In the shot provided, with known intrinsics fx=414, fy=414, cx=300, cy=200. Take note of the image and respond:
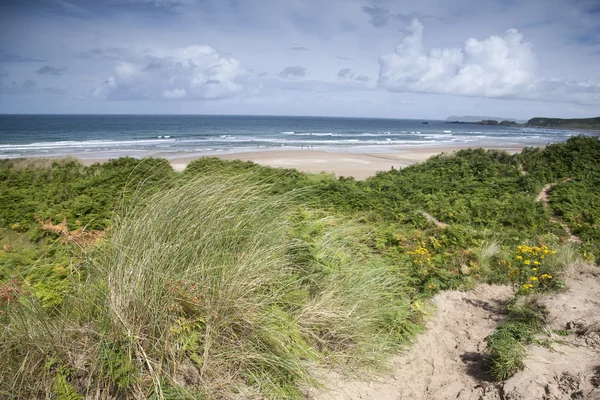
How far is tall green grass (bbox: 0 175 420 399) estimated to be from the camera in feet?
9.00

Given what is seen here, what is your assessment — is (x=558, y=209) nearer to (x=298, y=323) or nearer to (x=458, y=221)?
(x=458, y=221)

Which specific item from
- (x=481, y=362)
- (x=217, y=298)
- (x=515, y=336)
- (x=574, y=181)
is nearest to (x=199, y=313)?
(x=217, y=298)

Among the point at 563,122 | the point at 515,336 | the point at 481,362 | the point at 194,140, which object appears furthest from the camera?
the point at 563,122

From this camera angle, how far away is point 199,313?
10.4 ft

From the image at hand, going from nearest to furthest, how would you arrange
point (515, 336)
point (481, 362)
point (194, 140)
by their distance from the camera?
point (481, 362), point (515, 336), point (194, 140)

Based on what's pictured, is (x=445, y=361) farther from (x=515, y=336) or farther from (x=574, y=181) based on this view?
(x=574, y=181)

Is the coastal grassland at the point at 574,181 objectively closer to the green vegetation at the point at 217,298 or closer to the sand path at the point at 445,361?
the green vegetation at the point at 217,298

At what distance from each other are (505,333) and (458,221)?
4334mm

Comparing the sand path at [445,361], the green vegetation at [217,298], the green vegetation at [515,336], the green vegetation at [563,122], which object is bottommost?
the sand path at [445,361]

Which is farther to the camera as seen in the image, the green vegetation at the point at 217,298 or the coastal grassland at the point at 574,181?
the coastal grassland at the point at 574,181

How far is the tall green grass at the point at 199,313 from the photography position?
2.74m

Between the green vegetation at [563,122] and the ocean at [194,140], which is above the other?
the green vegetation at [563,122]

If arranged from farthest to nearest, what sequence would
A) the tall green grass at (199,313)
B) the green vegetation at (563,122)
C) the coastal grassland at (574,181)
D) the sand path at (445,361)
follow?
the green vegetation at (563,122) → the coastal grassland at (574,181) → the sand path at (445,361) → the tall green grass at (199,313)

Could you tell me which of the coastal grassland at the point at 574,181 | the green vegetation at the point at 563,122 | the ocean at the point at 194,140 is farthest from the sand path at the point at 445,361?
the green vegetation at the point at 563,122
